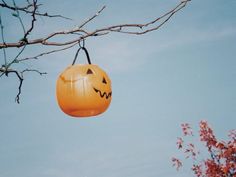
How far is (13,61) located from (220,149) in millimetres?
9306

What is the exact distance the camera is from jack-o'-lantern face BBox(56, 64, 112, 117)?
309 cm

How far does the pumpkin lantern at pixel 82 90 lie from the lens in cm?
309

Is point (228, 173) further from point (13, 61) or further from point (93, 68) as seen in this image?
point (13, 61)

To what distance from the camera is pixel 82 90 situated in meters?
3.10

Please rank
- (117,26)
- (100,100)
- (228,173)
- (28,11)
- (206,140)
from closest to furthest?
1. (117,26)
2. (28,11)
3. (100,100)
4. (228,173)
5. (206,140)

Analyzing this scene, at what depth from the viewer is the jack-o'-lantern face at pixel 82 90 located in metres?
3.09

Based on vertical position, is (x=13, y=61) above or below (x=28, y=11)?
below

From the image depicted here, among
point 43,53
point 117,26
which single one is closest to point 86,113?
point 43,53

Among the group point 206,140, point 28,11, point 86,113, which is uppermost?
point 206,140

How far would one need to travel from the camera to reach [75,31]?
271cm

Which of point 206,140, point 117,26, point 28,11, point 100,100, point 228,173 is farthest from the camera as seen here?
point 206,140

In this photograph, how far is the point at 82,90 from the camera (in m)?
3.10

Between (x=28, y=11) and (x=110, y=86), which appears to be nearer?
(x=28, y=11)

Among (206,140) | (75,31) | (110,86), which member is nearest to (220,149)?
(206,140)
